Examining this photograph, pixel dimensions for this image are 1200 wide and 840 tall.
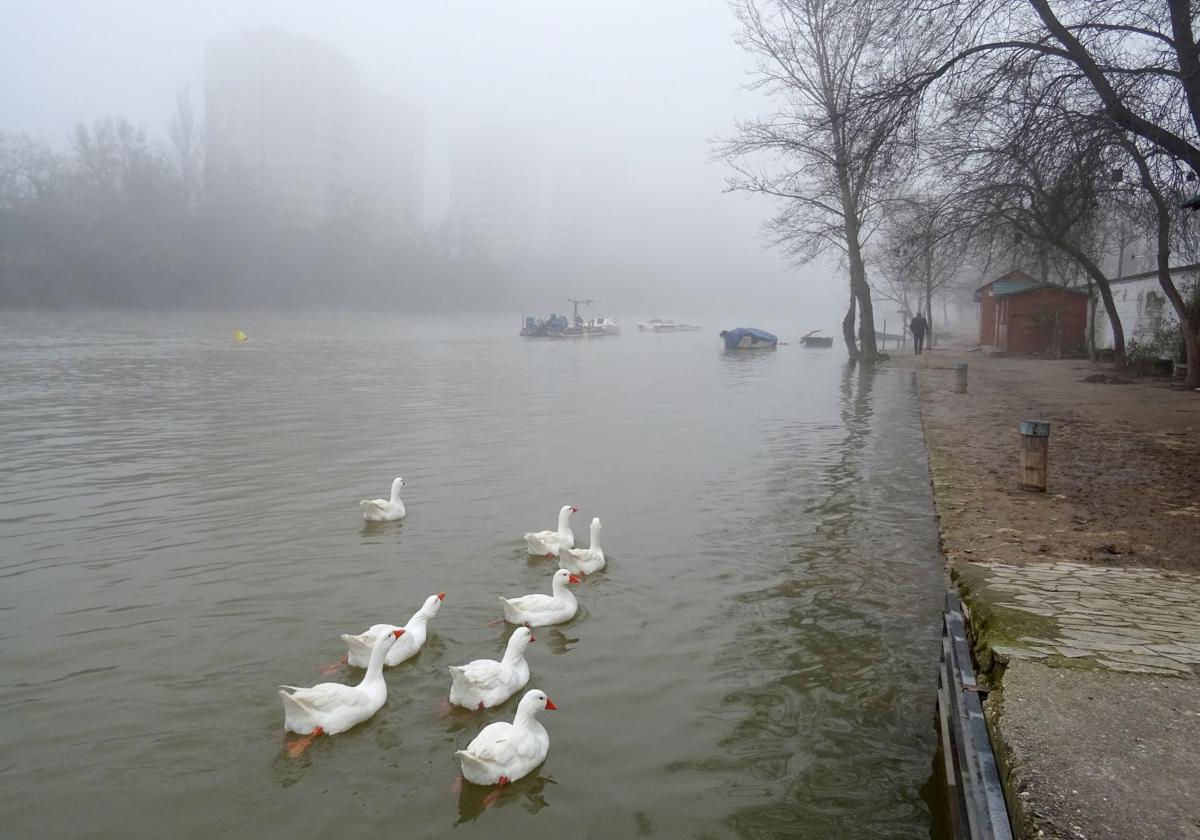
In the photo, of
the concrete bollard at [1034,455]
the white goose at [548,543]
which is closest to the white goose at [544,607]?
the white goose at [548,543]

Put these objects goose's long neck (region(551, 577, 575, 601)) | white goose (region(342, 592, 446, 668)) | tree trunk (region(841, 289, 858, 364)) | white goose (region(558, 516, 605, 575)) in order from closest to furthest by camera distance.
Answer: white goose (region(342, 592, 446, 668)), goose's long neck (region(551, 577, 575, 601)), white goose (region(558, 516, 605, 575)), tree trunk (region(841, 289, 858, 364))

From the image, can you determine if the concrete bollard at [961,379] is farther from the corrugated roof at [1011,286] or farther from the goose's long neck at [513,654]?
the corrugated roof at [1011,286]

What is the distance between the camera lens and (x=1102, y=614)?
16.1ft

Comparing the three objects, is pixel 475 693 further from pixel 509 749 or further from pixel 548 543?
pixel 548 543

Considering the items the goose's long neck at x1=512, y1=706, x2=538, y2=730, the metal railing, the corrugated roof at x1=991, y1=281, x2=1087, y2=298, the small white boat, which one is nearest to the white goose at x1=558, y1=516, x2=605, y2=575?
the goose's long neck at x1=512, y1=706, x2=538, y2=730

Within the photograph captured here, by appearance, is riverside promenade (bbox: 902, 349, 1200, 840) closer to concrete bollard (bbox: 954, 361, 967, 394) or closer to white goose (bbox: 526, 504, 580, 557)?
white goose (bbox: 526, 504, 580, 557)

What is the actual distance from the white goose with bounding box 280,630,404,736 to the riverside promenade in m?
3.74

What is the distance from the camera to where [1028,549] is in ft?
22.1

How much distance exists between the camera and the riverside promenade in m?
3.05

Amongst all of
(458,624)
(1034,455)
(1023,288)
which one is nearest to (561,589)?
(458,624)

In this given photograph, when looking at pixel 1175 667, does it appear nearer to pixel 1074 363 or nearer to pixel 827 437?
pixel 827 437

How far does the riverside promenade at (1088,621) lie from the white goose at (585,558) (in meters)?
3.30

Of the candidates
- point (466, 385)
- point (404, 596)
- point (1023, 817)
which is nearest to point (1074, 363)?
point (466, 385)

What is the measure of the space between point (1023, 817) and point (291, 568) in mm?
7051
